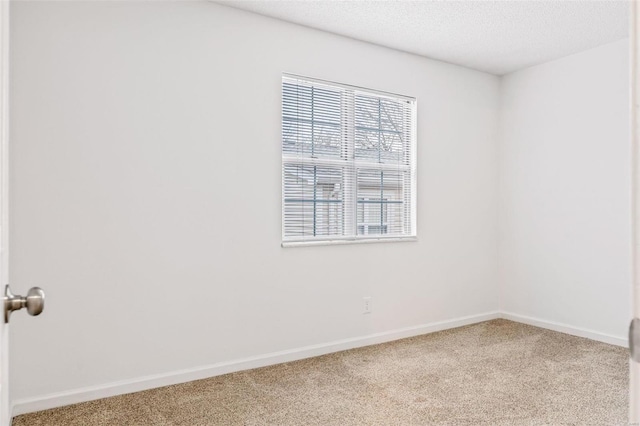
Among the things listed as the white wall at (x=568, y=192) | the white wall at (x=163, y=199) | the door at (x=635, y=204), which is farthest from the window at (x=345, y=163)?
the door at (x=635, y=204)

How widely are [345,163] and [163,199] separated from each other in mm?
1487

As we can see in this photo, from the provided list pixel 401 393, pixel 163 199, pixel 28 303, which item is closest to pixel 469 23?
pixel 163 199

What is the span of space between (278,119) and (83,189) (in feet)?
4.48

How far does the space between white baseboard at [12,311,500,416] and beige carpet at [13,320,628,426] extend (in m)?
0.05

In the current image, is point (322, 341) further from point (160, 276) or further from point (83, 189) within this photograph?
point (83, 189)

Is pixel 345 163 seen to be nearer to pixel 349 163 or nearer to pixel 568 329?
pixel 349 163

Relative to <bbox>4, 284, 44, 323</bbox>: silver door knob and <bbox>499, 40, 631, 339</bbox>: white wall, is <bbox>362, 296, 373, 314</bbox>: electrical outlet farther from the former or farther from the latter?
<bbox>4, 284, 44, 323</bbox>: silver door knob

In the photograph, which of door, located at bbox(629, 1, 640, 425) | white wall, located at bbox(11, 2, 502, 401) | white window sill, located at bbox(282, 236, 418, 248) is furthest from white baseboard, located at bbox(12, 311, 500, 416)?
door, located at bbox(629, 1, 640, 425)

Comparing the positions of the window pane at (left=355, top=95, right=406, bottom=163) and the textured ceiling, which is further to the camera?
the window pane at (left=355, top=95, right=406, bottom=163)

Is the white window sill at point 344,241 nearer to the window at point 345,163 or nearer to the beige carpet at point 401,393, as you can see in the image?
the window at point 345,163

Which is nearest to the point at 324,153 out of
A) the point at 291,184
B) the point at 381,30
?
the point at 291,184

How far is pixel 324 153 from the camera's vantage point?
11.5 ft

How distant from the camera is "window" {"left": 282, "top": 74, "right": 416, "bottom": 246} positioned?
3.36 meters

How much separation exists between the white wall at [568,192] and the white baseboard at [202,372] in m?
1.08
